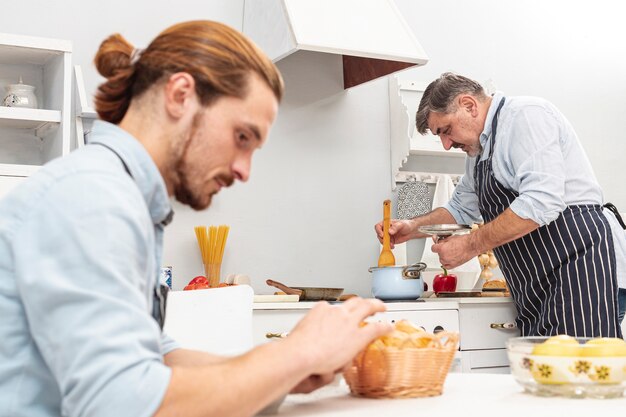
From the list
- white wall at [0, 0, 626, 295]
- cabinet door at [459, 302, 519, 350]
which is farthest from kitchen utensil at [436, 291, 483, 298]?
white wall at [0, 0, 626, 295]

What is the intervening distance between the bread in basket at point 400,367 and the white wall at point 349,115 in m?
2.07

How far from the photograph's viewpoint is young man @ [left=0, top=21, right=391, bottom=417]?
0.82m

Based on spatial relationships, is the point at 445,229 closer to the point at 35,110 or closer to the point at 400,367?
the point at 35,110

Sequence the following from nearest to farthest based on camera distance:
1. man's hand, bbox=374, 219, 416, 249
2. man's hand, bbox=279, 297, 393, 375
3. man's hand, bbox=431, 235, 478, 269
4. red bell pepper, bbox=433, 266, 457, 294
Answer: man's hand, bbox=279, 297, 393, 375 → man's hand, bbox=431, 235, 478, 269 → man's hand, bbox=374, 219, 416, 249 → red bell pepper, bbox=433, 266, 457, 294

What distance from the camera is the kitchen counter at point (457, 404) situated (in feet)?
3.28

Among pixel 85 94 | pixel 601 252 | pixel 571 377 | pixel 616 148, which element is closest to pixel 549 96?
pixel 616 148

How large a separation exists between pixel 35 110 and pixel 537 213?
5.44 feet

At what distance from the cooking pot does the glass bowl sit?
1863mm

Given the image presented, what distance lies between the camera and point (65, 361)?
0.82 metres

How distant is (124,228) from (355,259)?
267 cm

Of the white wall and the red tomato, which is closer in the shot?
the red tomato

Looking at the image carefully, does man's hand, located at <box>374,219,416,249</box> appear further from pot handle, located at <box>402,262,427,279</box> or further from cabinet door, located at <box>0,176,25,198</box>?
cabinet door, located at <box>0,176,25,198</box>

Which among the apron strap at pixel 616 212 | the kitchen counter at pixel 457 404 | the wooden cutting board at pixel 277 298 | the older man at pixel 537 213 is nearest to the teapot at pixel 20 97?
the wooden cutting board at pixel 277 298

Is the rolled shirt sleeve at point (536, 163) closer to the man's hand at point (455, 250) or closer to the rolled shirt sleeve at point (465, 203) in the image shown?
the man's hand at point (455, 250)
